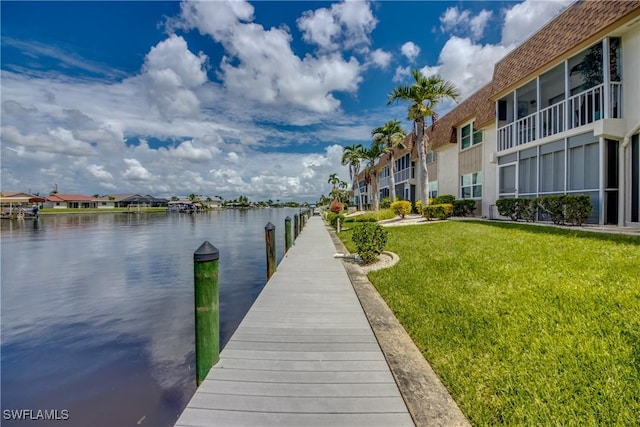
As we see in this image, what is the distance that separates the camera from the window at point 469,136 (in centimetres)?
1903

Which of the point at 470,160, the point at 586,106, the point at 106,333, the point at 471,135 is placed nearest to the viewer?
the point at 106,333

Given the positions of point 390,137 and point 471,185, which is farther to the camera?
point 390,137

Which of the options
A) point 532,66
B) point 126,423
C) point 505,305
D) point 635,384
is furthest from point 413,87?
point 126,423

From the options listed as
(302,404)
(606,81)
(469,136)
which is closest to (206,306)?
(302,404)

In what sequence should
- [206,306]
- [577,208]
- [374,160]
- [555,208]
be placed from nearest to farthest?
1. [206,306]
2. [577,208]
3. [555,208]
4. [374,160]

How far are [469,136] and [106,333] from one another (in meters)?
20.7

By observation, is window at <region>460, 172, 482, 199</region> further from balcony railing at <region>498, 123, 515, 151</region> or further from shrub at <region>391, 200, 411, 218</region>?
shrub at <region>391, 200, 411, 218</region>

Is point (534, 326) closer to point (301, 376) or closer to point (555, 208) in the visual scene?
point (301, 376)

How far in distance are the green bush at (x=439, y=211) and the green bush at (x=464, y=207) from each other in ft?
2.77

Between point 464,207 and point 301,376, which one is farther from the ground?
point 464,207

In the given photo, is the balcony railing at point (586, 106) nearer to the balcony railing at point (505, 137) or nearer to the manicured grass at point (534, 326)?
the balcony railing at point (505, 137)

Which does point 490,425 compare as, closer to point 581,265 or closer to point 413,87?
point 581,265

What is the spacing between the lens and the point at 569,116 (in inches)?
447

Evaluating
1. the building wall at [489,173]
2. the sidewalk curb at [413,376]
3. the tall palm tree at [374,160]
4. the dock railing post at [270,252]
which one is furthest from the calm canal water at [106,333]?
the tall palm tree at [374,160]
